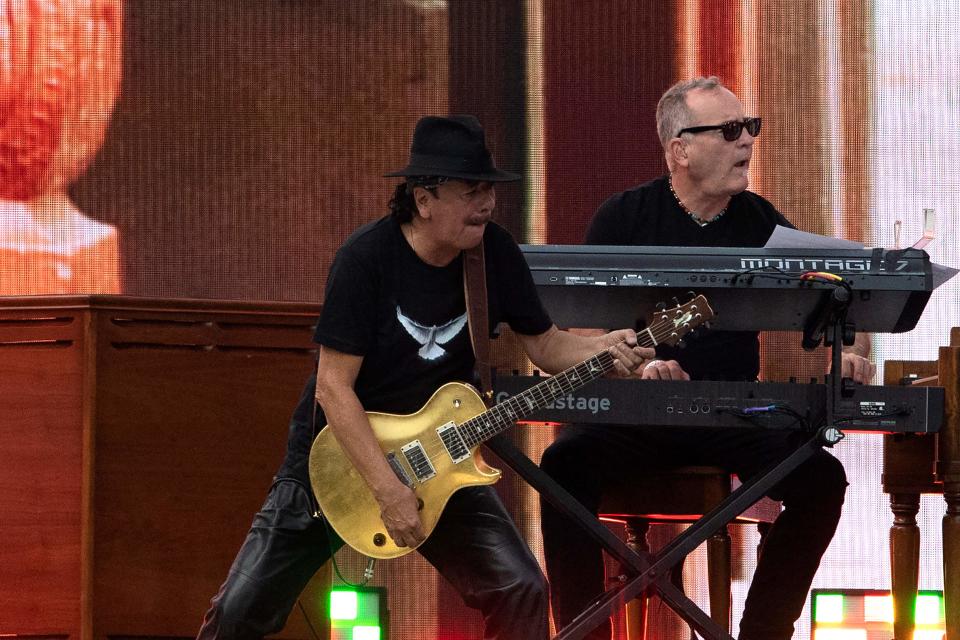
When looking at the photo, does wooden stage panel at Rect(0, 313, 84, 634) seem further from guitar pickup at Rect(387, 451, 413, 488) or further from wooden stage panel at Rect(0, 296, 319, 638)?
guitar pickup at Rect(387, 451, 413, 488)

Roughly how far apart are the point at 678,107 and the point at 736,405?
1.21 metres

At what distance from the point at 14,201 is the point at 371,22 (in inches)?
57.1

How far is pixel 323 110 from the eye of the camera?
17.2 ft

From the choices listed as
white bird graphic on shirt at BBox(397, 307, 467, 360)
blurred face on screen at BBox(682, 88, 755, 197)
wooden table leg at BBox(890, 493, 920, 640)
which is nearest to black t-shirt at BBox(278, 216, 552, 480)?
white bird graphic on shirt at BBox(397, 307, 467, 360)

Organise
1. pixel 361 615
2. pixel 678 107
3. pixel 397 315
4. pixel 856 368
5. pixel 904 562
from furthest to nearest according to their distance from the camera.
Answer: pixel 361 615 < pixel 678 107 < pixel 904 562 < pixel 856 368 < pixel 397 315

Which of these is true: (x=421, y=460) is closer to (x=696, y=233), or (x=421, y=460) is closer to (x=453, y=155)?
(x=453, y=155)

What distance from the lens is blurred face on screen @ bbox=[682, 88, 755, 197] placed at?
4082 mm

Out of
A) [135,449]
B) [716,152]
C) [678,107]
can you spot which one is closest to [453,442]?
[135,449]

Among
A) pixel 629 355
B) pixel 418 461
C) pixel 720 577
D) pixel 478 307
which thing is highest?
pixel 478 307

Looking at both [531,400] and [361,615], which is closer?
[531,400]

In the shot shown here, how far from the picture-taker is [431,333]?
3.26 meters

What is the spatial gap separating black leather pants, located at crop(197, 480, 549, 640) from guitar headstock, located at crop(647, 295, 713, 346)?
1.70 ft

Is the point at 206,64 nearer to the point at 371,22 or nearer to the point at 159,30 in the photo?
the point at 159,30

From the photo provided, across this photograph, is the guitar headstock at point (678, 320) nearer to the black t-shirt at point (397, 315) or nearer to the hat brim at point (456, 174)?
the black t-shirt at point (397, 315)
